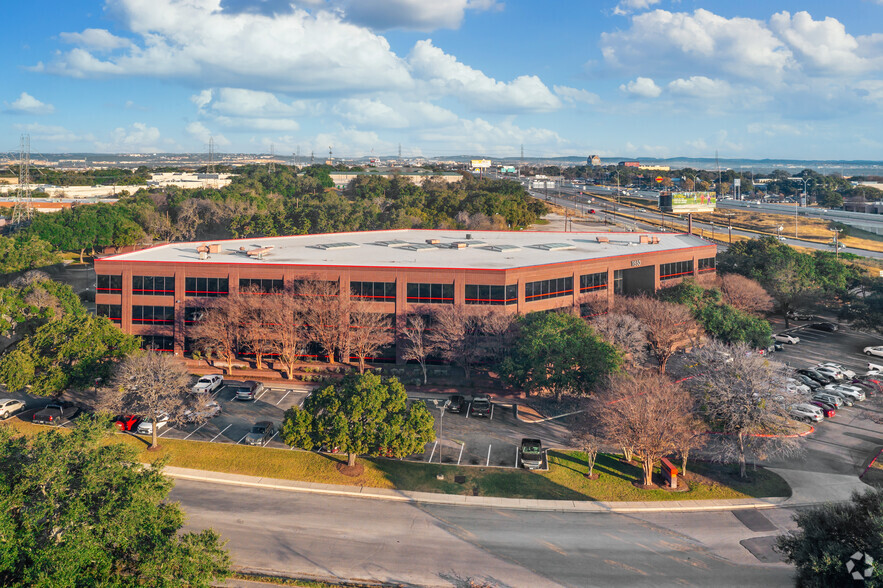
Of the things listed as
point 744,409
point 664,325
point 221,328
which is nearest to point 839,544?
point 744,409

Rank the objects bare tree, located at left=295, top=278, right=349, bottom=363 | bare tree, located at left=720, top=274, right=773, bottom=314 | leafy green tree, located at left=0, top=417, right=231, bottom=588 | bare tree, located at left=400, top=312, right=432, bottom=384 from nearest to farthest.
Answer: leafy green tree, located at left=0, top=417, right=231, bottom=588 → bare tree, located at left=400, top=312, right=432, bottom=384 → bare tree, located at left=295, top=278, right=349, bottom=363 → bare tree, located at left=720, top=274, right=773, bottom=314

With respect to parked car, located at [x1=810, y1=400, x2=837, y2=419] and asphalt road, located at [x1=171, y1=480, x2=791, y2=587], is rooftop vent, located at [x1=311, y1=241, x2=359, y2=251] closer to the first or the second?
asphalt road, located at [x1=171, y1=480, x2=791, y2=587]

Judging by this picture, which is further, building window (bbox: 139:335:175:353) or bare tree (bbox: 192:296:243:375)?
building window (bbox: 139:335:175:353)

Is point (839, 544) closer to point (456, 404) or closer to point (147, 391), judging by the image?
point (456, 404)

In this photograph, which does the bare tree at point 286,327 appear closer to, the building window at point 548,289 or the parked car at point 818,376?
the building window at point 548,289

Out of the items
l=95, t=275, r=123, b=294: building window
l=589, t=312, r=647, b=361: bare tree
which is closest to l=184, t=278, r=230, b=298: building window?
l=95, t=275, r=123, b=294: building window

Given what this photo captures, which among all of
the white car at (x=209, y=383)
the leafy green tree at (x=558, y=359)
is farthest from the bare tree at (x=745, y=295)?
the white car at (x=209, y=383)

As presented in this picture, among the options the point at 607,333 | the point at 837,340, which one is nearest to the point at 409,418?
the point at 607,333
